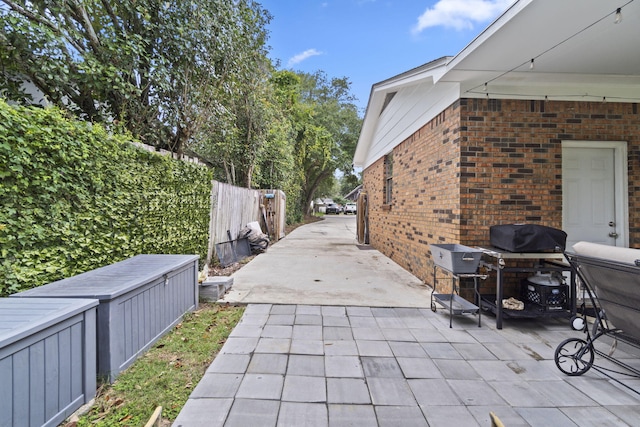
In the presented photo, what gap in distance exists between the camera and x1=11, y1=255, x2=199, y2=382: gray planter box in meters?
2.17

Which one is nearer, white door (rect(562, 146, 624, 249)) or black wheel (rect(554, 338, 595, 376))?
black wheel (rect(554, 338, 595, 376))

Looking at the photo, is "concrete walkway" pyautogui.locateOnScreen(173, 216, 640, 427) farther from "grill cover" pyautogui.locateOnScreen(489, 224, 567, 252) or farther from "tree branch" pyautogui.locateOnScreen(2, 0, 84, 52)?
"tree branch" pyautogui.locateOnScreen(2, 0, 84, 52)

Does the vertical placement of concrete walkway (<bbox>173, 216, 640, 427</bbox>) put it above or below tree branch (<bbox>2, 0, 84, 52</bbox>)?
below

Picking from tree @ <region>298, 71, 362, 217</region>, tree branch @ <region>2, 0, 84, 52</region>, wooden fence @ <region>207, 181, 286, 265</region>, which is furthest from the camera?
tree @ <region>298, 71, 362, 217</region>

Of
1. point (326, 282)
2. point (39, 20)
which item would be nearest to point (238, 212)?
point (326, 282)

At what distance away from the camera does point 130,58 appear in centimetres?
454

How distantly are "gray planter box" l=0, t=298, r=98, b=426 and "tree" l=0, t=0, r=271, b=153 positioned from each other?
3534mm

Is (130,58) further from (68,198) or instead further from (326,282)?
(326,282)

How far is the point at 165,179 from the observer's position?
14.4ft

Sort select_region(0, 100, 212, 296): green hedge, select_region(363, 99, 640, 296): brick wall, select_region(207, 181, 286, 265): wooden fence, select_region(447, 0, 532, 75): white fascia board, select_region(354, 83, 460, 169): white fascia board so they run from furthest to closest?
select_region(207, 181, 286, 265): wooden fence → select_region(354, 83, 460, 169): white fascia board → select_region(363, 99, 640, 296): brick wall → select_region(447, 0, 532, 75): white fascia board → select_region(0, 100, 212, 296): green hedge

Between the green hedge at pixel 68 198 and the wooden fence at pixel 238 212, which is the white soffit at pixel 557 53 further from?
the wooden fence at pixel 238 212

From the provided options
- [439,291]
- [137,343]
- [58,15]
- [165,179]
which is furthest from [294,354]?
[58,15]

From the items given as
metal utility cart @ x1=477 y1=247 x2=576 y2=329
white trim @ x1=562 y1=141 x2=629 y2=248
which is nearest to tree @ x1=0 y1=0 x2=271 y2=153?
metal utility cart @ x1=477 y1=247 x2=576 y2=329

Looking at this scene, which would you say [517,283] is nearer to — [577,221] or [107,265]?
[577,221]
